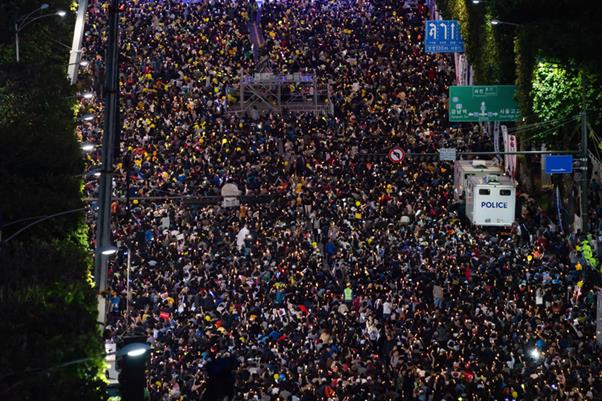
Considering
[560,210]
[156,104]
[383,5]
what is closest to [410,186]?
[560,210]

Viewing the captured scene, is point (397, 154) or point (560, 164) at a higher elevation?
point (397, 154)

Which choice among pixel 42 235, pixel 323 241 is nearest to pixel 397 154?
pixel 323 241

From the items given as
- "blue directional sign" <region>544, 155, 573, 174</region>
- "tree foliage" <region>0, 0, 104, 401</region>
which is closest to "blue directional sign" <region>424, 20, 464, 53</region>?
"tree foliage" <region>0, 0, 104, 401</region>

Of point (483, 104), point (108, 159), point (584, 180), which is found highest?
point (483, 104)

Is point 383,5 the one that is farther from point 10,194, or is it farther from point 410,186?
point 10,194

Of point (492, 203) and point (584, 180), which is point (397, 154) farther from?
point (584, 180)

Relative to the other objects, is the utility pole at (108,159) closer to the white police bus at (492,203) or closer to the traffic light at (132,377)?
the traffic light at (132,377)
